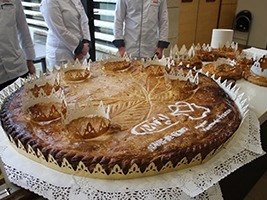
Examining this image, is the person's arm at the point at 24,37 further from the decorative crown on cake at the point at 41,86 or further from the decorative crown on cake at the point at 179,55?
the decorative crown on cake at the point at 179,55

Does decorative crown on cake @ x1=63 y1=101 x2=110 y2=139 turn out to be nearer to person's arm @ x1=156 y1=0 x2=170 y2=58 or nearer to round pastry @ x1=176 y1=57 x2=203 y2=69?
round pastry @ x1=176 y1=57 x2=203 y2=69

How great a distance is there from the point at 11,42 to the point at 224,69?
1448 millimetres

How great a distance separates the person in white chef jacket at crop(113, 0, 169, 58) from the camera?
7.51 feet

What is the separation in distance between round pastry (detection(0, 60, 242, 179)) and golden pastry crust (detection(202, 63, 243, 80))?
284 millimetres

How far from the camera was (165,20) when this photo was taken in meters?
2.40

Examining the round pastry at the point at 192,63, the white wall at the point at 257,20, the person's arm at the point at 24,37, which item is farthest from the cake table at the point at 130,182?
the white wall at the point at 257,20

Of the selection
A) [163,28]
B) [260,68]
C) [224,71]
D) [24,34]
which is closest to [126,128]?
[224,71]

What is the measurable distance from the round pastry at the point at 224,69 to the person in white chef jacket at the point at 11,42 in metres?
1.30

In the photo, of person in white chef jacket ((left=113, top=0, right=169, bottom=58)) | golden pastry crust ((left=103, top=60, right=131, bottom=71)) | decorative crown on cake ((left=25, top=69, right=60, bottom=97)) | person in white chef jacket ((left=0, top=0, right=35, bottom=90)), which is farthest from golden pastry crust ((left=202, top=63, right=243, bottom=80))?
person in white chef jacket ((left=0, top=0, right=35, bottom=90))

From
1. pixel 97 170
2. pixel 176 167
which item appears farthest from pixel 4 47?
pixel 176 167

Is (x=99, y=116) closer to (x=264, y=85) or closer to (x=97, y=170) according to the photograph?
(x=97, y=170)

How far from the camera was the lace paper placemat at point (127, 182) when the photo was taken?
29.4 inches

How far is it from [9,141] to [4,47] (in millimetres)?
967

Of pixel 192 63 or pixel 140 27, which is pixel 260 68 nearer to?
pixel 192 63
